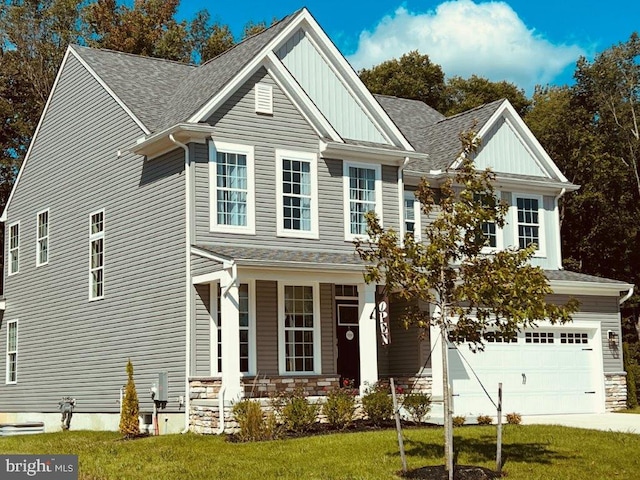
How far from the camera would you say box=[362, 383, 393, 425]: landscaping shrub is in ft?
64.4

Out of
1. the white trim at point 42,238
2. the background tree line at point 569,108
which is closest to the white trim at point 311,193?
the white trim at point 42,238

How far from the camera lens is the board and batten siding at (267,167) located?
2084 cm

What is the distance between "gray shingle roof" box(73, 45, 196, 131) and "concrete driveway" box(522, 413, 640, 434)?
1123cm

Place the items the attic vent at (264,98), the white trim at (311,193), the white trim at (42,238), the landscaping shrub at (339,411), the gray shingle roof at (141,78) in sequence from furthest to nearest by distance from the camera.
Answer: the white trim at (42,238) → the gray shingle roof at (141,78) → the attic vent at (264,98) → the white trim at (311,193) → the landscaping shrub at (339,411)

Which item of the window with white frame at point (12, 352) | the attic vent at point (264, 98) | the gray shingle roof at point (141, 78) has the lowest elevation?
the window with white frame at point (12, 352)

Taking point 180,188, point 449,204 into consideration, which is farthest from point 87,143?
point 449,204

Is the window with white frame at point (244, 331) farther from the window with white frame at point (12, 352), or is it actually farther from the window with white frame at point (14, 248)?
the window with white frame at point (14, 248)

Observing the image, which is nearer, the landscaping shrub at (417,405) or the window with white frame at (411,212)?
the landscaping shrub at (417,405)

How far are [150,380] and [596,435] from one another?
966cm

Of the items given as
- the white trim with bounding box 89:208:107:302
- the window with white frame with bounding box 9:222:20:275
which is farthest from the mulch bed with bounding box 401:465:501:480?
the window with white frame with bounding box 9:222:20:275

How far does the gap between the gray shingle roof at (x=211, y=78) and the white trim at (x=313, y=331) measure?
4.42 meters

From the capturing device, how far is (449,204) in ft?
46.1

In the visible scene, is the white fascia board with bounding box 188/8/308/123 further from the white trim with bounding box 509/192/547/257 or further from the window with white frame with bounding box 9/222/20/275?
the window with white frame with bounding box 9/222/20/275

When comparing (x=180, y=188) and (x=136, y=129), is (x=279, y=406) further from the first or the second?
(x=136, y=129)
